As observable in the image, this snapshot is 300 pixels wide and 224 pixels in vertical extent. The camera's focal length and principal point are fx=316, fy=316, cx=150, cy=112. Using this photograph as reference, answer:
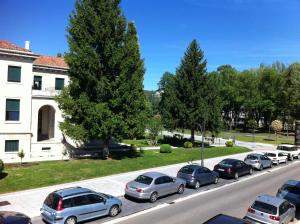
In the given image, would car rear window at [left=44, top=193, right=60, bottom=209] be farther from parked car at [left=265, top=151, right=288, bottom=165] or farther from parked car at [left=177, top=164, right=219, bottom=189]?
parked car at [left=265, top=151, right=288, bottom=165]

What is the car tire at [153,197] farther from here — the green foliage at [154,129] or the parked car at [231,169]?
the green foliage at [154,129]

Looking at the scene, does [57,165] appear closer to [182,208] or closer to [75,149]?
[75,149]

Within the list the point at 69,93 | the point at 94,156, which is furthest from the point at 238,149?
the point at 69,93

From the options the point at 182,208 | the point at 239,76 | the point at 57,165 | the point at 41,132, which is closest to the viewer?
the point at 182,208

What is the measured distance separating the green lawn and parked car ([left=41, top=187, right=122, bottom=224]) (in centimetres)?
666

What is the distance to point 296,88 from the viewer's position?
3169 inches

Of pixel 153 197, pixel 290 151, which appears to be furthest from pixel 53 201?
pixel 290 151

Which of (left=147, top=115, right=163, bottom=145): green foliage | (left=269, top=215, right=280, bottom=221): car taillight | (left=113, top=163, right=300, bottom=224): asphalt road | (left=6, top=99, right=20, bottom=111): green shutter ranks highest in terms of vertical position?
(left=6, top=99, right=20, bottom=111): green shutter

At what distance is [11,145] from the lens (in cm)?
2964

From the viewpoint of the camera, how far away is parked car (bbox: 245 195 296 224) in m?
14.7

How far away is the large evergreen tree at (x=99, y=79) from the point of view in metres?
28.1

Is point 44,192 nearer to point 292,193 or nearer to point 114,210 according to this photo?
point 114,210

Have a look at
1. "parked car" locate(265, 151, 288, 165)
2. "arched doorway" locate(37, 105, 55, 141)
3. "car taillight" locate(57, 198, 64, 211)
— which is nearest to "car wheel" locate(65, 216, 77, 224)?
"car taillight" locate(57, 198, 64, 211)

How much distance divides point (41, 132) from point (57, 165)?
44.2 ft
